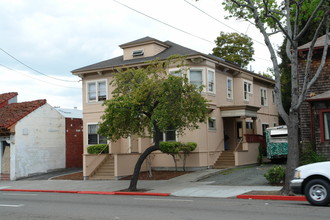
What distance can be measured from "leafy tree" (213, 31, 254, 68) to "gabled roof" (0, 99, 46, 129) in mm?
22685

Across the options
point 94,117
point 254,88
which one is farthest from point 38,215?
point 254,88

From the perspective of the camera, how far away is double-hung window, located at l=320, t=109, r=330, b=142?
20906mm

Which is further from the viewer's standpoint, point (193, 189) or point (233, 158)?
point (233, 158)

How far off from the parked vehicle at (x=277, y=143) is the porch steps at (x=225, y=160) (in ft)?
7.70

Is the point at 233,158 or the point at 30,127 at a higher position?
the point at 30,127

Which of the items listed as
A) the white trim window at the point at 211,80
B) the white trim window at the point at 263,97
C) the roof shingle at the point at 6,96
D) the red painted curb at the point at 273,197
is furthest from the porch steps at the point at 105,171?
the white trim window at the point at 263,97

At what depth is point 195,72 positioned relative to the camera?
85.6ft

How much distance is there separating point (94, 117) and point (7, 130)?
19.8ft

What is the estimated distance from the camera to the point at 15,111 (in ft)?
102

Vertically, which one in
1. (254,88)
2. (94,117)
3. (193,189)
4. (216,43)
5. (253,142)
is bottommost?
(193,189)

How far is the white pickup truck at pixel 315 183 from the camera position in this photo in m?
11.7

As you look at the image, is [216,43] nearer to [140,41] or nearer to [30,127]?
[140,41]

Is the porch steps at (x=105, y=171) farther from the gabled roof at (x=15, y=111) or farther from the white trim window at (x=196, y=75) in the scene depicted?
the white trim window at (x=196, y=75)

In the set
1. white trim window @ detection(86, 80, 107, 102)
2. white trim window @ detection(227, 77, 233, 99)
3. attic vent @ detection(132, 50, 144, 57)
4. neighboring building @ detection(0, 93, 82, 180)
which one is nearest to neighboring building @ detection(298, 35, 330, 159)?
white trim window @ detection(227, 77, 233, 99)
